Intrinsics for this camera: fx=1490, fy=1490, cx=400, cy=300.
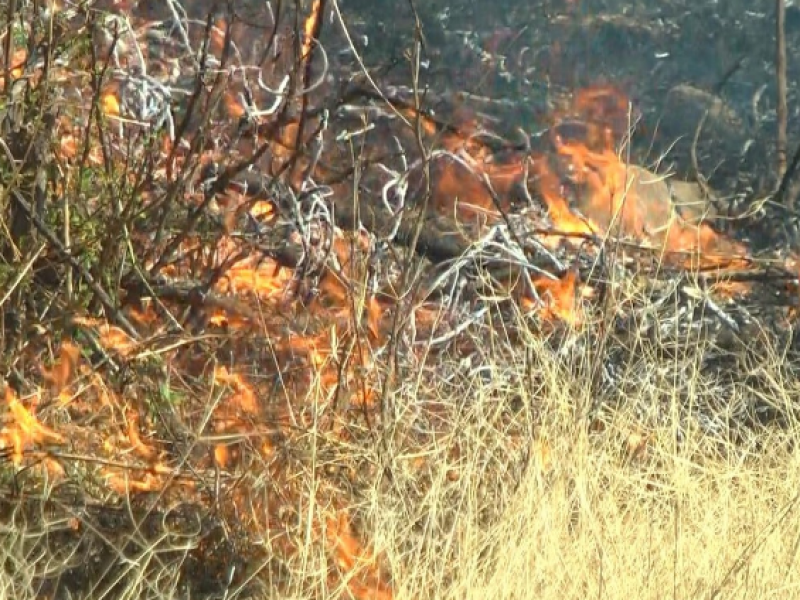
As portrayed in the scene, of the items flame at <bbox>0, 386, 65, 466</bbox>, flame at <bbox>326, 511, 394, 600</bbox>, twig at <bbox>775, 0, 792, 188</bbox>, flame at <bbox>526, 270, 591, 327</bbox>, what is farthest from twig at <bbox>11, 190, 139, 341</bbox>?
twig at <bbox>775, 0, 792, 188</bbox>

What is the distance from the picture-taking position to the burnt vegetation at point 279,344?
167 inches

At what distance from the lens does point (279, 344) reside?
5043 mm

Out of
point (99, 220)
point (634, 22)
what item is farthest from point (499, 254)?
point (634, 22)

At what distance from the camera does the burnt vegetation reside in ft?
13.9

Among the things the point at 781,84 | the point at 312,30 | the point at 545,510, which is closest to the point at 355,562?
the point at 545,510

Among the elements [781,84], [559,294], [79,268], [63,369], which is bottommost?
[781,84]

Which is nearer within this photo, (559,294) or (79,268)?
(79,268)

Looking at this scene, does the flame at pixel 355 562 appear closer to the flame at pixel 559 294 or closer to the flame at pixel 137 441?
the flame at pixel 137 441

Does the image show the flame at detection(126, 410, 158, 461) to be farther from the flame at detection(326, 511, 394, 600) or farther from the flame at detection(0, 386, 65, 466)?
the flame at detection(326, 511, 394, 600)

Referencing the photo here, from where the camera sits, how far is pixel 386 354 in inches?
193

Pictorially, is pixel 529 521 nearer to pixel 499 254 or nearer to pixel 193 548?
pixel 193 548

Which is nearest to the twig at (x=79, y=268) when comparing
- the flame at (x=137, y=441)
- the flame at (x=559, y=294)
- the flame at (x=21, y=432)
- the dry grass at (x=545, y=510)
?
the flame at (x=137, y=441)

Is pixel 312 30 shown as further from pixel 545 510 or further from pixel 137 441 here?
pixel 545 510

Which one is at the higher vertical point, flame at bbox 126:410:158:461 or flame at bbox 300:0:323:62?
flame at bbox 300:0:323:62
